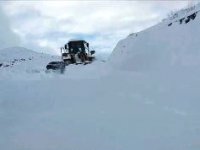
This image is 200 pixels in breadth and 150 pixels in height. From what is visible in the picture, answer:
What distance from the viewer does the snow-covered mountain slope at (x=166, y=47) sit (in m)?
19.4

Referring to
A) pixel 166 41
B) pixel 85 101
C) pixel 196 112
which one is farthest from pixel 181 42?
pixel 196 112

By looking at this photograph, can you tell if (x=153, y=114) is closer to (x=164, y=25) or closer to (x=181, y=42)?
(x=181, y=42)

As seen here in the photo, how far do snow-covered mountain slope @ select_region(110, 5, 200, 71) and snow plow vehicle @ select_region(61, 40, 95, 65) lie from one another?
8145mm

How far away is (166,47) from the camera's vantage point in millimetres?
22281

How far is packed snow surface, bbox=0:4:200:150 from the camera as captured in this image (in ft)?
28.5

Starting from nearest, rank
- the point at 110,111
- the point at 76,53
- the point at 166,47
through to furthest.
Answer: the point at 110,111
the point at 166,47
the point at 76,53

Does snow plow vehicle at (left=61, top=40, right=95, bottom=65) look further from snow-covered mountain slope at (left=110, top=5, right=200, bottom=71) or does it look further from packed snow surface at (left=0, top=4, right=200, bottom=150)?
packed snow surface at (left=0, top=4, right=200, bottom=150)

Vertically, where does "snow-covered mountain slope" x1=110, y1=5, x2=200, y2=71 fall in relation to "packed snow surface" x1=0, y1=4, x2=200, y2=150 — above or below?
above

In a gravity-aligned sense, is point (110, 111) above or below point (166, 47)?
below

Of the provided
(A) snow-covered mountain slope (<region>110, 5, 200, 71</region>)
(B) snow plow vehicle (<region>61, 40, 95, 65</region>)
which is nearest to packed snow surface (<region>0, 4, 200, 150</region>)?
(A) snow-covered mountain slope (<region>110, 5, 200, 71</region>)

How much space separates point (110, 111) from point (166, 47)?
11.7 meters

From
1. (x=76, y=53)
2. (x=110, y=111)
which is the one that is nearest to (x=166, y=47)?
(x=110, y=111)

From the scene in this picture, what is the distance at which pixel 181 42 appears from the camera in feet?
69.4

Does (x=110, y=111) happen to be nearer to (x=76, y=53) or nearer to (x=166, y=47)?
(x=166, y=47)
